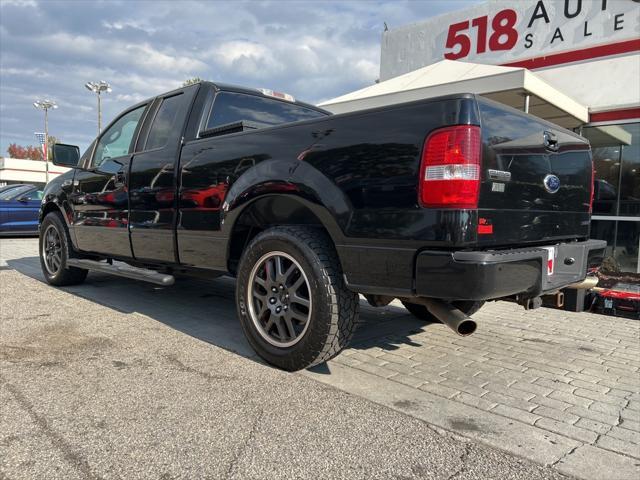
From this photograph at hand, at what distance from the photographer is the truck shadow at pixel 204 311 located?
4082 mm

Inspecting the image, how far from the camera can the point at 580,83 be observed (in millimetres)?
9242

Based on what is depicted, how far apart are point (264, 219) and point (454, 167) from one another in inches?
60.4

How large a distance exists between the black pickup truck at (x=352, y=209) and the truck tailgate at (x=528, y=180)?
0.01 metres

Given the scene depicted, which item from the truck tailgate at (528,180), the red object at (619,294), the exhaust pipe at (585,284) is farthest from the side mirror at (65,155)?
the red object at (619,294)

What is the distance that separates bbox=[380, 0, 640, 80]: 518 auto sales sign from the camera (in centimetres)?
896

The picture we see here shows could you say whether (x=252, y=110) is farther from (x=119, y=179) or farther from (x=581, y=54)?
(x=581, y=54)

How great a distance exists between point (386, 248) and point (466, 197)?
507mm

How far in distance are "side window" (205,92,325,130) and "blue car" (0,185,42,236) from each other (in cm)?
1084

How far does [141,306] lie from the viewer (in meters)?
5.18

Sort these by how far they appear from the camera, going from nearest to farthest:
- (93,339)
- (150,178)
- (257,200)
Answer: (257,200) < (93,339) < (150,178)

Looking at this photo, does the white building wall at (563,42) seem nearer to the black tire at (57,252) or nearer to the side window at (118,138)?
the side window at (118,138)

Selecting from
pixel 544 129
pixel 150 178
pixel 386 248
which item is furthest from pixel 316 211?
pixel 150 178

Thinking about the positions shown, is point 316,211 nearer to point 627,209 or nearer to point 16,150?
point 627,209

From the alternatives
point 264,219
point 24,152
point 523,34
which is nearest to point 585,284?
point 264,219
